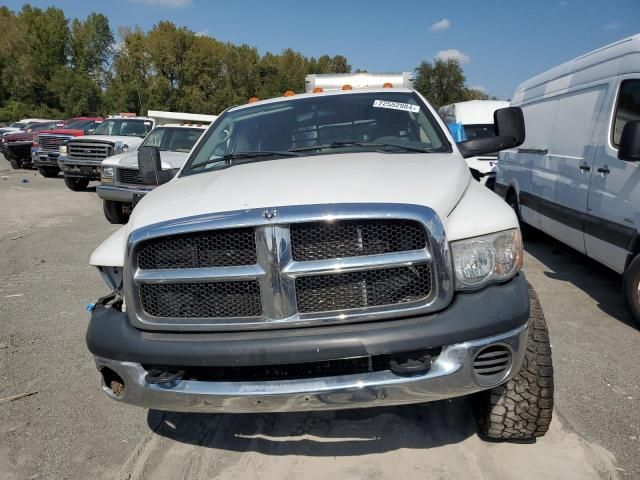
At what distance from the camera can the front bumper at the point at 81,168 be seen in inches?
512

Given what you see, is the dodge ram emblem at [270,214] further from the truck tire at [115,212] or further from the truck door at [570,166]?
the truck tire at [115,212]

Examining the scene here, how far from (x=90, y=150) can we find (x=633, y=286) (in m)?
12.3

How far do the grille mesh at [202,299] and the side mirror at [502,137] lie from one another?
1.93m

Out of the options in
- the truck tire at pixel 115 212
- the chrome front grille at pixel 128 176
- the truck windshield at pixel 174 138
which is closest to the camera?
the chrome front grille at pixel 128 176

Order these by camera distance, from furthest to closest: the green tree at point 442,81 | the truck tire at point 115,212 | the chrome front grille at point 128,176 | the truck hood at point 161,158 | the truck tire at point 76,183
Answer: the green tree at point 442,81
the truck tire at point 76,183
the truck tire at point 115,212
the chrome front grille at point 128,176
the truck hood at point 161,158

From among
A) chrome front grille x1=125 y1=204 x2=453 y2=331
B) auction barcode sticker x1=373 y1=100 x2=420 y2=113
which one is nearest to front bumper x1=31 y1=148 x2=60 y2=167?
auction barcode sticker x1=373 y1=100 x2=420 y2=113

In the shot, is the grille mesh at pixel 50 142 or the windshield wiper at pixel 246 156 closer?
the windshield wiper at pixel 246 156

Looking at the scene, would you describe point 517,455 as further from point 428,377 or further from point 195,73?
point 195,73

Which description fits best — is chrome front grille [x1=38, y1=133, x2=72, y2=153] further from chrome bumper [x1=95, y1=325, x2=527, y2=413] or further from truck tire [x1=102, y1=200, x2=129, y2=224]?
chrome bumper [x1=95, y1=325, x2=527, y2=413]

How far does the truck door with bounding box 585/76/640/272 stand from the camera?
4328mm

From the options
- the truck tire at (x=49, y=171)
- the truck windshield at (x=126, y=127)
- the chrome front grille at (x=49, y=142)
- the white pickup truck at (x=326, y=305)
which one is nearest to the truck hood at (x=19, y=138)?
the truck tire at (x=49, y=171)

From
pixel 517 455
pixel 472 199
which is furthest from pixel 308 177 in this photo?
pixel 517 455

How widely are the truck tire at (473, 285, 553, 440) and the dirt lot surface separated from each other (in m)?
0.15

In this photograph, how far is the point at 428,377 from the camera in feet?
7.06
